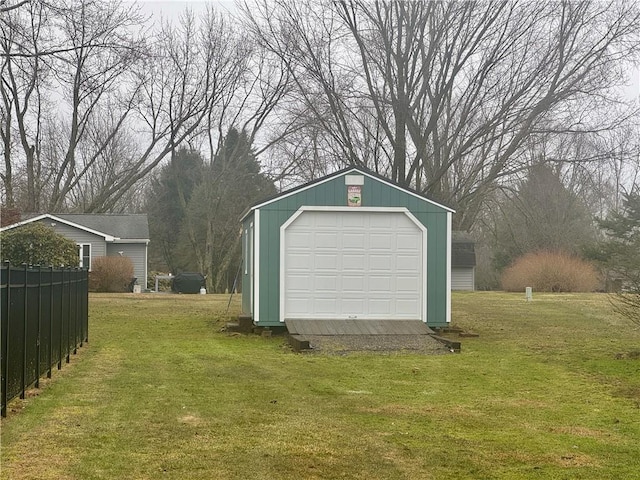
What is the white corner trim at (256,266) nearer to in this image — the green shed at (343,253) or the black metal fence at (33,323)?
the green shed at (343,253)

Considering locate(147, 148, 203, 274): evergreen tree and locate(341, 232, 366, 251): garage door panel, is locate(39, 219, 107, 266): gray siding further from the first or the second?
locate(341, 232, 366, 251): garage door panel

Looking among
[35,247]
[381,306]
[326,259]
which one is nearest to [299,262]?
[326,259]

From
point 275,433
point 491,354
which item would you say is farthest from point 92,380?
point 491,354

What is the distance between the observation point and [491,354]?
13969mm

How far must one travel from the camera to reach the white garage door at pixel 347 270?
1639 cm

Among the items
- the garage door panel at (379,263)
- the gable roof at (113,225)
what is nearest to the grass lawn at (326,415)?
the garage door panel at (379,263)

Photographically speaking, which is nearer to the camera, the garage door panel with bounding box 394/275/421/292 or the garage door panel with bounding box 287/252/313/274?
the garage door panel with bounding box 287/252/313/274

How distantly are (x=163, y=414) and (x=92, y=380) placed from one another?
101 inches

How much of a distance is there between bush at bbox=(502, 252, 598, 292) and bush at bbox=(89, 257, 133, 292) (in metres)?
18.9

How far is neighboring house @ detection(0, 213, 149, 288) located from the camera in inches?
1410

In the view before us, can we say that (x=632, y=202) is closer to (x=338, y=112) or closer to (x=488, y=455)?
(x=338, y=112)

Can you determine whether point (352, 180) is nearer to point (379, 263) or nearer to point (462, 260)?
point (379, 263)

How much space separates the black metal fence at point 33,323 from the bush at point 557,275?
29518mm

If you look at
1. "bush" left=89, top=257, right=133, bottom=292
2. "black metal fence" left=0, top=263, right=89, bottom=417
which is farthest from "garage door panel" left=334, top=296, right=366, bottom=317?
"bush" left=89, top=257, right=133, bottom=292
